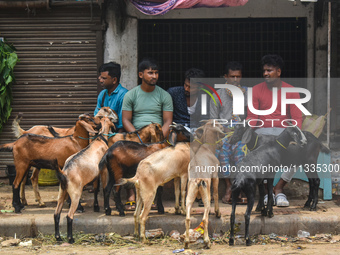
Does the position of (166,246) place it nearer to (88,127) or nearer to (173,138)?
(173,138)

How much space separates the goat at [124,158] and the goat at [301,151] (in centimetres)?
83

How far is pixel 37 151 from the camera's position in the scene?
26.7 ft

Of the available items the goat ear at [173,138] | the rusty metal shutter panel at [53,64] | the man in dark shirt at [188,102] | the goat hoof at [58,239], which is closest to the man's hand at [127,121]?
the man in dark shirt at [188,102]

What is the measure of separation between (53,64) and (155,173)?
429 centimetres

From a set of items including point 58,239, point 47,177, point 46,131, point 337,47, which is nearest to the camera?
point 58,239

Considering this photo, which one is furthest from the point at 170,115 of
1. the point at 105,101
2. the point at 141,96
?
the point at 105,101

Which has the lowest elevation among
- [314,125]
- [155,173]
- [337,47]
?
[155,173]

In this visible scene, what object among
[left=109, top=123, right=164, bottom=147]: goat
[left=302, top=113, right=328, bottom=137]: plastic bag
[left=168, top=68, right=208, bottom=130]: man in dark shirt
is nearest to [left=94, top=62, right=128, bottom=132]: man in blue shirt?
[left=109, top=123, right=164, bottom=147]: goat

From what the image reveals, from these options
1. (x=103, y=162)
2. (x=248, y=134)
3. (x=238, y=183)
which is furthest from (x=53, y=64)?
(x=238, y=183)

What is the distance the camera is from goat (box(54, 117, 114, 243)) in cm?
715

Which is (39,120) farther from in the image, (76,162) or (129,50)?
(76,162)

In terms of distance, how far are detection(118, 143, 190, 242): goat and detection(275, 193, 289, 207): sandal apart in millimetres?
1575

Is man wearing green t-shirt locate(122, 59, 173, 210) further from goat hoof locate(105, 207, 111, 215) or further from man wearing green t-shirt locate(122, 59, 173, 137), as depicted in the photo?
goat hoof locate(105, 207, 111, 215)

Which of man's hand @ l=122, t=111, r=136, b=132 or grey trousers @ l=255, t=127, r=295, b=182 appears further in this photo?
man's hand @ l=122, t=111, r=136, b=132
